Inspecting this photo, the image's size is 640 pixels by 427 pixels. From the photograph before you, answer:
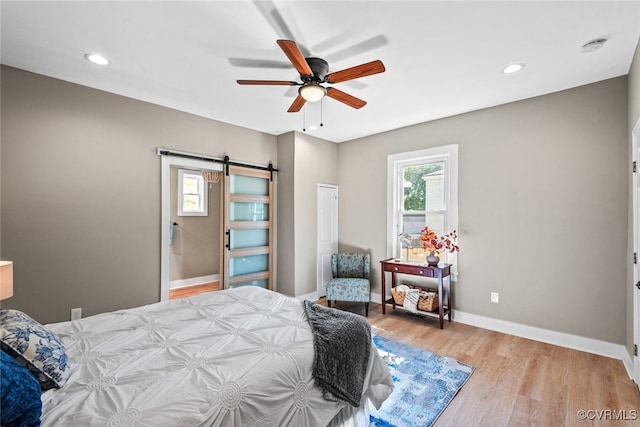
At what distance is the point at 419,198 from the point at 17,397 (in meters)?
4.24

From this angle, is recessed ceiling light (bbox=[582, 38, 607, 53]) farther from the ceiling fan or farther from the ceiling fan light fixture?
the ceiling fan light fixture

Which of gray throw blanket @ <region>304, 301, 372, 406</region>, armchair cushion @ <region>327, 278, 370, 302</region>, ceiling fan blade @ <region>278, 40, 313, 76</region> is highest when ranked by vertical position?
ceiling fan blade @ <region>278, 40, 313, 76</region>

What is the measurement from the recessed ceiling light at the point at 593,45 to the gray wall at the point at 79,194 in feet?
13.5

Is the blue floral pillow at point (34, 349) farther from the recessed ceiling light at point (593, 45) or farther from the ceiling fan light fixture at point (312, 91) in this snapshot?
the recessed ceiling light at point (593, 45)

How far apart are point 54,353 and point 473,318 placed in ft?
13.2

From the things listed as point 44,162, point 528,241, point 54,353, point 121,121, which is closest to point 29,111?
point 44,162

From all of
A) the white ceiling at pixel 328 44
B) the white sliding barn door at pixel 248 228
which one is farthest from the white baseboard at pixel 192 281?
the white ceiling at pixel 328 44

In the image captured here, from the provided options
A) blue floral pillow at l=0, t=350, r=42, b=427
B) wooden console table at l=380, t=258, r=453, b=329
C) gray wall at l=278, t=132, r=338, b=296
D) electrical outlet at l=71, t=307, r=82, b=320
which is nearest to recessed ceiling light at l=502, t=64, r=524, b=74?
wooden console table at l=380, t=258, r=453, b=329

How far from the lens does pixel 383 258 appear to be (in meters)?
4.59

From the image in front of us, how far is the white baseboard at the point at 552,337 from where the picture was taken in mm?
2789

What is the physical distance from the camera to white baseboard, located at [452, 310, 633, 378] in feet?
9.15

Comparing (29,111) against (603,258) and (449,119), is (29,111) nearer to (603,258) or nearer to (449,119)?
(449,119)

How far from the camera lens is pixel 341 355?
1691 millimetres

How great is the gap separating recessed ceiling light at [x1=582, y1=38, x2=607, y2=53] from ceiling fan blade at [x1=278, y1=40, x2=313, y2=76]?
7.16 ft
